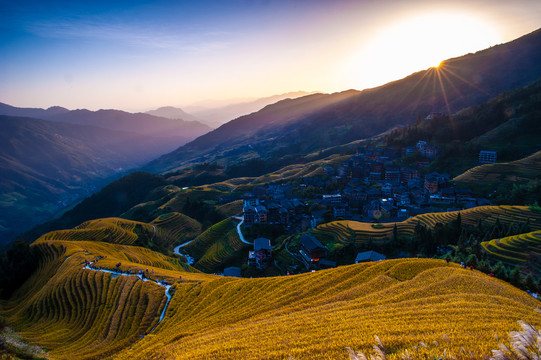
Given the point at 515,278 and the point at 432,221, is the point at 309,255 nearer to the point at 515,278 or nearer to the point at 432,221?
the point at 432,221

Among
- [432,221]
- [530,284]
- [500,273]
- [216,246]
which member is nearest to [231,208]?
[216,246]

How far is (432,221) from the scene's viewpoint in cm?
4775

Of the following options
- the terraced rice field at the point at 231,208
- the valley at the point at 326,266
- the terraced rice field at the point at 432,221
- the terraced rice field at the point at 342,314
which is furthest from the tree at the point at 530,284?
the terraced rice field at the point at 231,208

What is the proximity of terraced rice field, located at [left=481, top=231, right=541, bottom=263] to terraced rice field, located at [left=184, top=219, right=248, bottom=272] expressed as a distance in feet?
140

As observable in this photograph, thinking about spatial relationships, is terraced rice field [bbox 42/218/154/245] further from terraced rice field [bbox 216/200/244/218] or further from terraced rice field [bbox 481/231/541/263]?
terraced rice field [bbox 481/231/541/263]

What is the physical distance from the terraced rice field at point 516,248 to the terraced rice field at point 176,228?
64924 millimetres

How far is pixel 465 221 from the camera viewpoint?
44.7 metres

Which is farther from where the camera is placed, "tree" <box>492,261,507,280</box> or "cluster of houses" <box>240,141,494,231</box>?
"cluster of houses" <box>240,141,494,231</box>

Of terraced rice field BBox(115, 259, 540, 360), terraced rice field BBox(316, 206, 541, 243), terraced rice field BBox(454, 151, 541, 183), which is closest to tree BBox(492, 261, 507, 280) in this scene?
terraced rice field BBox(115, 259, 540, 360)

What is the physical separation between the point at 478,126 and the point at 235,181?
10067cm

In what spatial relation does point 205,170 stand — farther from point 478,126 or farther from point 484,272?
point 484,272

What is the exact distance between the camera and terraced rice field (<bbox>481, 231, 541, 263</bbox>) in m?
29.6

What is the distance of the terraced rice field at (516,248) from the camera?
1164 inches

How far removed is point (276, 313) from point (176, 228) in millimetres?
65286
